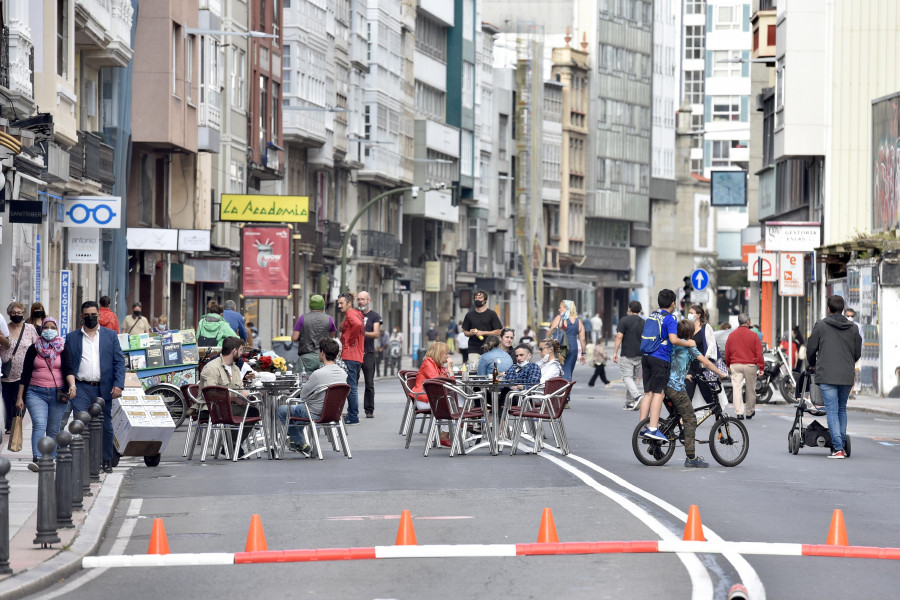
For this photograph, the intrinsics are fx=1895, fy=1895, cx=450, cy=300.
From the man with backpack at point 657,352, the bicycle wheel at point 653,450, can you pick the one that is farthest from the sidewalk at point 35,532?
the man with backpack at point 657,352

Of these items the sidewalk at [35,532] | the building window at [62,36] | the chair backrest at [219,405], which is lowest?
the sidewalk at [35,532]

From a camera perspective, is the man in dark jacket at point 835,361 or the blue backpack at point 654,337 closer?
the blue backpack at point 654,337

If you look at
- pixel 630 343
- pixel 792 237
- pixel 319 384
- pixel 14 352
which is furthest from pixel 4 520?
pixel 792 237

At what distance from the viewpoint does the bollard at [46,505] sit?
1226 cm

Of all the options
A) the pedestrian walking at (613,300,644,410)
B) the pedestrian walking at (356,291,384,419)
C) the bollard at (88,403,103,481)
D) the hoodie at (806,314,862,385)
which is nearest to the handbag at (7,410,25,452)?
the bollard at (88,403,103,481)

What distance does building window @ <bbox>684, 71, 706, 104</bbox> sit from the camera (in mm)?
142250

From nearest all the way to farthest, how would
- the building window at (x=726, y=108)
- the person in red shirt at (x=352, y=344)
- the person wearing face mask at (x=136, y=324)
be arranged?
the person in red shirt at (x=352, y=344) < the person wearing face mask at (x=136, y=324) < the building window at (x=726, y=108)

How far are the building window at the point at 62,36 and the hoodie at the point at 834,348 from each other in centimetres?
1557

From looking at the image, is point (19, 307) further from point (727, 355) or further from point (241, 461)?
point (727, 355)

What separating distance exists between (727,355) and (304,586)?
69.8 feet

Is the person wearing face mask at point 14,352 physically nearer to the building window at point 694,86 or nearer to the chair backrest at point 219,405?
Answer: the chair backrest at point 219,405

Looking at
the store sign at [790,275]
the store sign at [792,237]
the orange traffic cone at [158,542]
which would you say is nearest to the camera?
the orange traffic cone at [158,542]

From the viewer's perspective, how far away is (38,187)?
31859mm

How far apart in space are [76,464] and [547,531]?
14.3ft
